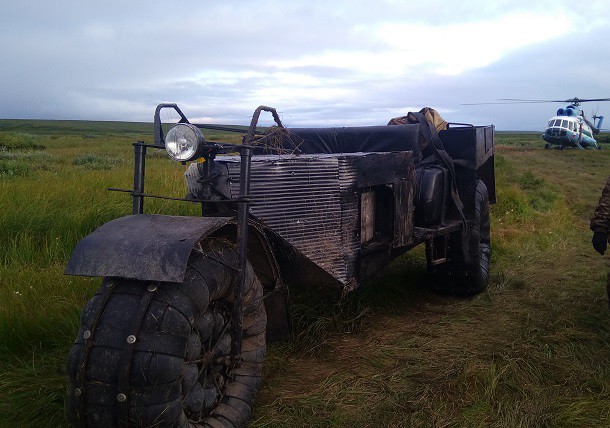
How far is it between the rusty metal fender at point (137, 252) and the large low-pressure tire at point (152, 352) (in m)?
0.08

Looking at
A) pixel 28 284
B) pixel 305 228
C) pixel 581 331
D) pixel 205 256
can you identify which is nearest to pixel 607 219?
pixel 581 331

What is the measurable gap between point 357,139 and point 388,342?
1.70 metres

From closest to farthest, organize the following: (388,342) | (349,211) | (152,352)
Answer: (152,352) → (349,211) → (388,342)

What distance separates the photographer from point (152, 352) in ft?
6.79

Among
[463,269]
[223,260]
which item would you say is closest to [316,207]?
[223,260]

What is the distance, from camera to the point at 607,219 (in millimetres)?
3982

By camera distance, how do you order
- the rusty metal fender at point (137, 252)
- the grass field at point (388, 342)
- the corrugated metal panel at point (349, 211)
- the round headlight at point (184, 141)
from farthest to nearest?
the corrugated metal panel at point (349, 211) → the grass field at point (388, 342) → the round headlight at point (184, 141) → the rusty metal fender at point (137, 252)

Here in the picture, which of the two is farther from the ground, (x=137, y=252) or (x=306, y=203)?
(x=306, y=203)

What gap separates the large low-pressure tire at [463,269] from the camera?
15.8 ft

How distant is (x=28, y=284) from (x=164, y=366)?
2.37 meters

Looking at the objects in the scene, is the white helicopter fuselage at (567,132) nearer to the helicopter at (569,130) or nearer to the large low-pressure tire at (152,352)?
the helicopter at (569,130)

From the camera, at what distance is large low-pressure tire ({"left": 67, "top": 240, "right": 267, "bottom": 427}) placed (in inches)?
→ 79.9

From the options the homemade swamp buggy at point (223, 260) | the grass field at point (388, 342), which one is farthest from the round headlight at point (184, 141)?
the grass field at point (388, 342)

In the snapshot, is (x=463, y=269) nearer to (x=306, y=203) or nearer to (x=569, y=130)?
(x=306, y=203)
